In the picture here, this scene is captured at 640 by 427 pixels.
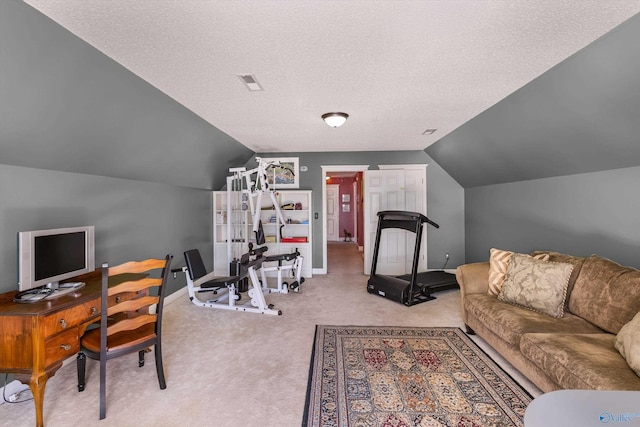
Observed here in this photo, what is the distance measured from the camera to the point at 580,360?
5.57 feet

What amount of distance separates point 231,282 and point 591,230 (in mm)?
4159

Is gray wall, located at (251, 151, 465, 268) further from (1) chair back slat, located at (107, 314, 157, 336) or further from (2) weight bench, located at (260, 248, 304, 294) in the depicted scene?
(1) chair back slat, located at (107, 314, 157, 336)

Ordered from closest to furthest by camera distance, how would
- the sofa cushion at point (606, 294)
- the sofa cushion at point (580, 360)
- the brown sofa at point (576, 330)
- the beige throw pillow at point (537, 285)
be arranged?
the sofa cushion at point (580, 360), the brown sofa at point (576, 330), the sofa cushion at point (606, 294), the beige throw pillow at point (537, 285)

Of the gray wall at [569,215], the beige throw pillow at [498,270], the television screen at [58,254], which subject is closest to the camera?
the television screen at [58,254]

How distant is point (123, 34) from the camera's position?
5.90 feet

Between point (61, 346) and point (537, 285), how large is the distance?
12.3 feet

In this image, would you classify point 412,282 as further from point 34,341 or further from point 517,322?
point 34,341

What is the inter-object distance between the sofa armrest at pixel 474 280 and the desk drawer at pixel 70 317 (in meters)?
3.47

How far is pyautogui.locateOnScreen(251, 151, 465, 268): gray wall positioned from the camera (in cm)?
563

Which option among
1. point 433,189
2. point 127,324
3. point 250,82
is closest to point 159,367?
point 127,324

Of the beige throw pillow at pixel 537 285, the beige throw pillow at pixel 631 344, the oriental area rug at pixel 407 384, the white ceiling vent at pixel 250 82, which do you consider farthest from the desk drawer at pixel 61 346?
the beige throw pillow at pixel 537 285

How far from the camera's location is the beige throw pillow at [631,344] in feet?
5.07

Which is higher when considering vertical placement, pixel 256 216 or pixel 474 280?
pixel 256 216

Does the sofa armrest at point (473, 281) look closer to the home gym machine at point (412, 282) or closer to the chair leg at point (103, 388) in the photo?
the home gym machine at point (412, 282)
